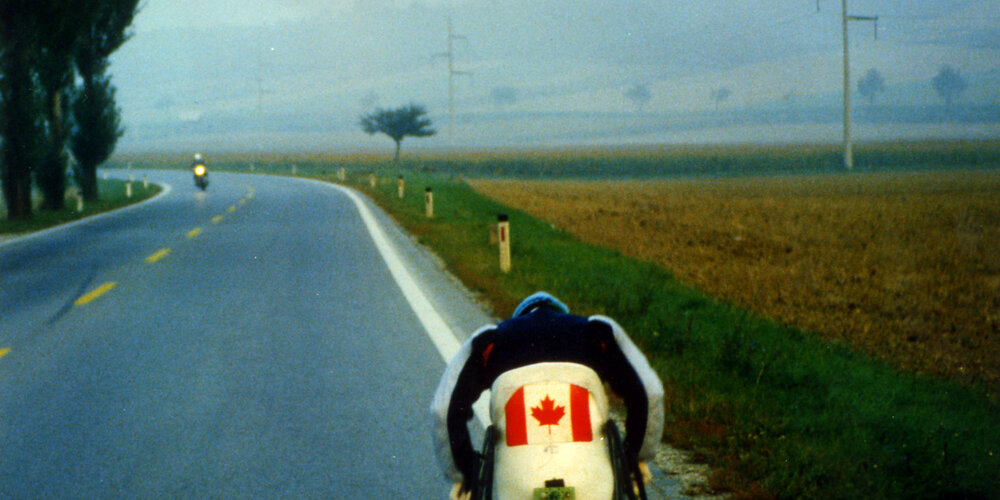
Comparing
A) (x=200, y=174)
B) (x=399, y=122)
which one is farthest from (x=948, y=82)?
(x=200, y=174)

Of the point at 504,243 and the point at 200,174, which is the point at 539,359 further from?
the point at 200,174

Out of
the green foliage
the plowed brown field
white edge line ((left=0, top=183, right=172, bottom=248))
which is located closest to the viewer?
the plowed brown field

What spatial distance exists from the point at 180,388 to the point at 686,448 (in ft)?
13.0

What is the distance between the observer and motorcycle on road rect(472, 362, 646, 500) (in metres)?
3.27

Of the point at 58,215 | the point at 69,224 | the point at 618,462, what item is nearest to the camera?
the point at 618,462

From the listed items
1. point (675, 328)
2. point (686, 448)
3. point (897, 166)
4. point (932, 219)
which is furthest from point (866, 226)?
point (897, 166)

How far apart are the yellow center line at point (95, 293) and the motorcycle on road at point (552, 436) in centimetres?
1013

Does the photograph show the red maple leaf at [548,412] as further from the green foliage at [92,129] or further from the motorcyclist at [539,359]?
the green foliage at [92,129]

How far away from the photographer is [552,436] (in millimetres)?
3312

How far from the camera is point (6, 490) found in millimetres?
5473

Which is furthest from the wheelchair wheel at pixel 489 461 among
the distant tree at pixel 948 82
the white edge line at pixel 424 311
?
the distant tree at pixel 948 82

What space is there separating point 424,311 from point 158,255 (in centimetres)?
807

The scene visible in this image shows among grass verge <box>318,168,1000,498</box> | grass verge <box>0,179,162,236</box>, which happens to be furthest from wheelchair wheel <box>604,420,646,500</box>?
grass verge <box>0,179,162,236</box>

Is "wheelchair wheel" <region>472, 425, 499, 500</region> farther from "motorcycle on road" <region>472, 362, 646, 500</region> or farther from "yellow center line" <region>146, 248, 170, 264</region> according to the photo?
"yellow center line" <region>146, 248, 170, 264</region>
